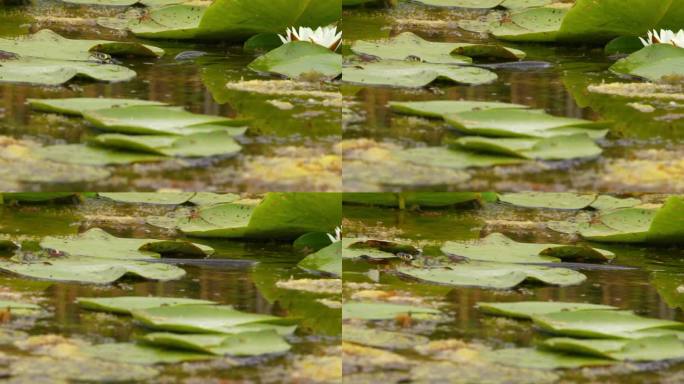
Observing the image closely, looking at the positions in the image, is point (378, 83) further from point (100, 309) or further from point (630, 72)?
point (100, 309)

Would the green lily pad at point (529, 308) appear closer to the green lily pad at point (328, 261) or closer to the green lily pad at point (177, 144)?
the green lily pad at point (328, 261)

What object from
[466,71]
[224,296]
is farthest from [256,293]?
[466,71]

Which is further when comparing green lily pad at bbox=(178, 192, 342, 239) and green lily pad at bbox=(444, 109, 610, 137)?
green lily pad at bbox=(178, 192, 342, 239)

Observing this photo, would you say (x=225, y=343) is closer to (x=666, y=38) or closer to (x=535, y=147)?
(x=535, y=147)

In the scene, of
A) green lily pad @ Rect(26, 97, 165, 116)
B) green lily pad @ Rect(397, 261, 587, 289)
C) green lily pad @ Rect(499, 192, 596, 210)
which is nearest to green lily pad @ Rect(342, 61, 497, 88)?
green lily pad @ Rect(397, 261, 587, 289)

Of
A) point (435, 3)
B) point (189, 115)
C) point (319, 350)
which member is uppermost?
point (435, 3)

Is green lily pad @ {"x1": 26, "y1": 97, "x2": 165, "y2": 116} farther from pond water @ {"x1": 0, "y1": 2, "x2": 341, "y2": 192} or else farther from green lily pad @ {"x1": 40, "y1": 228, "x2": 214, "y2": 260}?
green lily pad @ {"x1": 40, "y1": 228, "x2": 214, "y2": 260}

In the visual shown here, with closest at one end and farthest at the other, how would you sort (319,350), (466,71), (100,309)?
1. (319,350)
2. (100,309)
3. (466,71)
